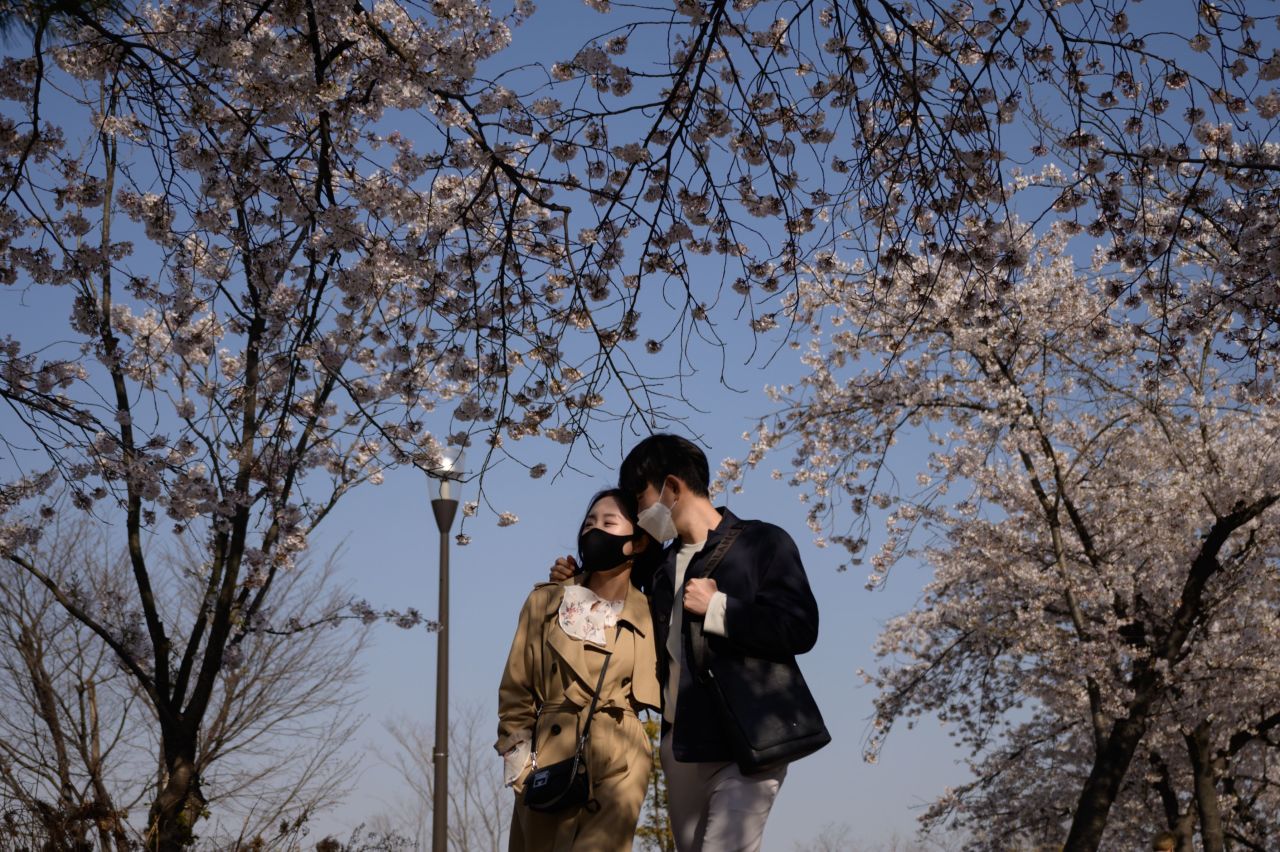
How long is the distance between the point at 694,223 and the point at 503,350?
1.05 meters

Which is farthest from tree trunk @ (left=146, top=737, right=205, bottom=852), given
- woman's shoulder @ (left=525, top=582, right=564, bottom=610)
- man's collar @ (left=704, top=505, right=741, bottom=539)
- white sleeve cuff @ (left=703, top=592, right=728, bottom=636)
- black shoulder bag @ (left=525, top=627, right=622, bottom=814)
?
white sleeve cuff @ (left=703, top=592, right=728, bottom=636)

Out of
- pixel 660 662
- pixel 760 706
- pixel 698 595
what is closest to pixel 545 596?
pixel 660 662

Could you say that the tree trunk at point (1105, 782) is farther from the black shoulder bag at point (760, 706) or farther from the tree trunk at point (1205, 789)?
the black shoulder bag at point (760, 706)

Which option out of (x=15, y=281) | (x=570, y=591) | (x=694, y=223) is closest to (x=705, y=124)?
(x=694, y=223)

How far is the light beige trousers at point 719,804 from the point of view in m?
2.85

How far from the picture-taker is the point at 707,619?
119 inches

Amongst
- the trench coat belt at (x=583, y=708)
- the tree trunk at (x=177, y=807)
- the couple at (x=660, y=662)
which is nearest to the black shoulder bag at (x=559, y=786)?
the couple at (x=660, y=662)

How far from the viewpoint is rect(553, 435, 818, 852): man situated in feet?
9.52

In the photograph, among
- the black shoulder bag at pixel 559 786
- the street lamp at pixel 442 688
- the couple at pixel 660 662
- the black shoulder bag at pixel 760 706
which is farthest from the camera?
the street lamp at pixel 442 688

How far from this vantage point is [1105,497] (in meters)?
13.2

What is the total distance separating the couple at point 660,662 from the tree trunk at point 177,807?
383cm

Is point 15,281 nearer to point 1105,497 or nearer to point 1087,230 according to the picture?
point 1087,230

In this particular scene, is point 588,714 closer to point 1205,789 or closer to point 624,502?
point 624,502

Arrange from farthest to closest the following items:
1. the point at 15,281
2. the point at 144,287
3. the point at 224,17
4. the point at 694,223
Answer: the point at 144,287 → the point at 15,281 → the point at 694,223 → the point at 224,17
